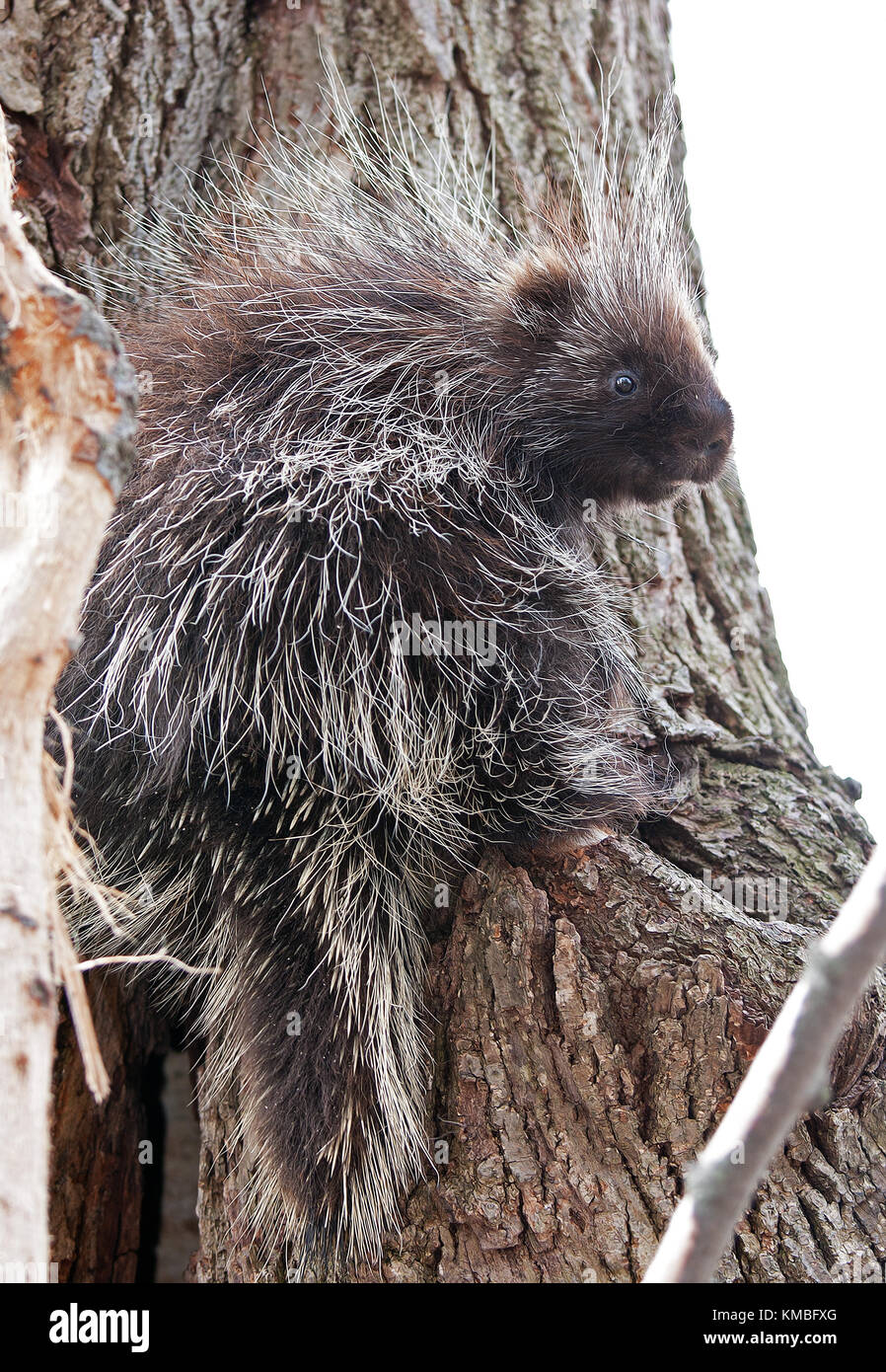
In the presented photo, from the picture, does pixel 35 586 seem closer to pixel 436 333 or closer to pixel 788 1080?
pixel 788 1080

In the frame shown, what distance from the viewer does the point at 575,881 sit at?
1826 millimetres

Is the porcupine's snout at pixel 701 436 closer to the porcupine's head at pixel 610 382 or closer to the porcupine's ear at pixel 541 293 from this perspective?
the porcupine's head at pixel 610 382

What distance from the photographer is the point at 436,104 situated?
2.60 metres

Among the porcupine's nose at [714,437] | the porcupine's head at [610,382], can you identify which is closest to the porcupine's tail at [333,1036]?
the porcupine's head at [610,382]

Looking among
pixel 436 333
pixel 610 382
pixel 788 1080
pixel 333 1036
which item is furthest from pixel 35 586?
pixel 610 382

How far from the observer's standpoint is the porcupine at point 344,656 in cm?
173

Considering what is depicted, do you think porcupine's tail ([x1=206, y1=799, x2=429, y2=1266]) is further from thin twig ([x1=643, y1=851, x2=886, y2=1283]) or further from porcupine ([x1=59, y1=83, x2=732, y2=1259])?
thin twig ([x1=643, y1=851, x2=886, y2=1283])

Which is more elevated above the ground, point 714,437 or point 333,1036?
point 714,437

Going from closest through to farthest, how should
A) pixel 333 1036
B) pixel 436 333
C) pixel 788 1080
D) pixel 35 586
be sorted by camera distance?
pixel 788 1080, pixel 35 586, pixel 333 1036, pixel 436 333

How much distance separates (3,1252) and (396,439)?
1.51m

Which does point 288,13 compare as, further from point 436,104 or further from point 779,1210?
point 779,1210

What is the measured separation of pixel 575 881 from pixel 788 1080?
3.44ft

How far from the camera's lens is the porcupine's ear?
220 cm

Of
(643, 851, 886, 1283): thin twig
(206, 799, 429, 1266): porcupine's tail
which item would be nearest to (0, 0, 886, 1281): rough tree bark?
(206, 799, 429, 1266): porcupine's tail
